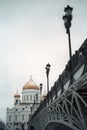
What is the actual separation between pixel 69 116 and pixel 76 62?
2435mm

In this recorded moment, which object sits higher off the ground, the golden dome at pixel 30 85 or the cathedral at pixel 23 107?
the golden dome at pixel 30 85

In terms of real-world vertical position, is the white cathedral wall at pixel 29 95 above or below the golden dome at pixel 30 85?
below

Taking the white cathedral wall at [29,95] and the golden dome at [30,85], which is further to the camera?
the golden dome at [30,85]

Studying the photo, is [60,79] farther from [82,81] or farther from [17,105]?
[17,105]

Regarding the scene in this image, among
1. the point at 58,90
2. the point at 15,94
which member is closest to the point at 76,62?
the point at 58,90

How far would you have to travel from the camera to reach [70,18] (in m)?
13.9

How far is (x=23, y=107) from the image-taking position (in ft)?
362

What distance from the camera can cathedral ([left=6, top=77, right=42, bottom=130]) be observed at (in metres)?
107

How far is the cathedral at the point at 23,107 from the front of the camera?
4205 inches

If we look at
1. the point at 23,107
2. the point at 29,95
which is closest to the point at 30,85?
the point at 29,95

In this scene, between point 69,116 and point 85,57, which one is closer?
point 85,57

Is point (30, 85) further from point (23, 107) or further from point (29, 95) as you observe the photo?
point (23, 107)

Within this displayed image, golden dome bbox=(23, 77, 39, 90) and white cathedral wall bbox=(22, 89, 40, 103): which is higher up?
golden dome bbox=(23, 77, 39, 90)

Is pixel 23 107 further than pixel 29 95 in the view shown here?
Yes
